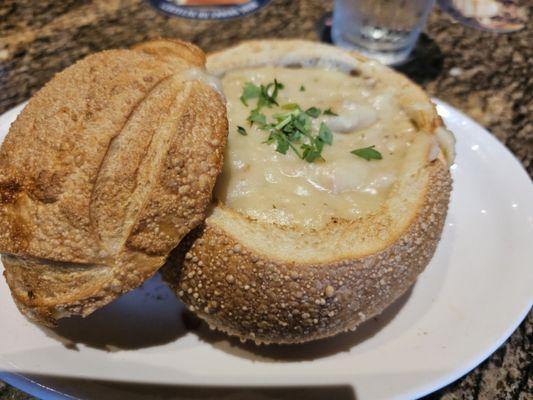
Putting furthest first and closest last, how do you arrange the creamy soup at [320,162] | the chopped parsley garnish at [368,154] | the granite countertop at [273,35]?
the granite countertop at [273,35], the chopped parsley garnish at [368,154], the creamy soup at [320,162]

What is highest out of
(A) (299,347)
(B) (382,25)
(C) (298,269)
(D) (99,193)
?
(D) (99,193)

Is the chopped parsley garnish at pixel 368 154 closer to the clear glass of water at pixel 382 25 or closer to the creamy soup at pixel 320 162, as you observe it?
the creamy soup at pixel 320 162

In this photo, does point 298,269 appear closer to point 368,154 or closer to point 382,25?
point 368,154

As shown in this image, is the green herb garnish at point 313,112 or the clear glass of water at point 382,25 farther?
the clear glass of water at point 382,25

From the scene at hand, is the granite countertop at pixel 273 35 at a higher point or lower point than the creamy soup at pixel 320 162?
lower

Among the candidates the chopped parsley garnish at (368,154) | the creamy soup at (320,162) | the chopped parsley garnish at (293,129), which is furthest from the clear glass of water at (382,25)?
the chopped parsley garnish at (368,154)

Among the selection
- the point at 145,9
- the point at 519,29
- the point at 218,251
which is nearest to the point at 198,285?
the point at 218,251

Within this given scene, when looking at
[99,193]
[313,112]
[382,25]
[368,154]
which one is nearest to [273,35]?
[382,25]
